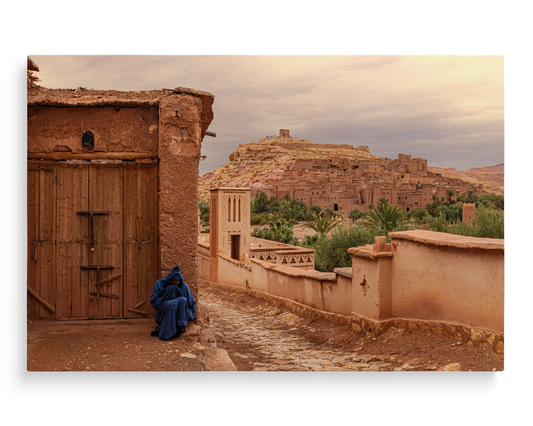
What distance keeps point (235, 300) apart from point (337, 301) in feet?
14.6

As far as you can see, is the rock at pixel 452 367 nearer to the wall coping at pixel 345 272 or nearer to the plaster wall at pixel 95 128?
the wall coping at pixel 345 272

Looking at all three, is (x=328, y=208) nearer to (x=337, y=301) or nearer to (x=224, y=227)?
(x=224, y=227)

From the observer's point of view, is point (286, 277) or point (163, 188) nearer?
point (163, 188)

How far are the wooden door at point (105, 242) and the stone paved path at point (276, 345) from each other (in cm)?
139

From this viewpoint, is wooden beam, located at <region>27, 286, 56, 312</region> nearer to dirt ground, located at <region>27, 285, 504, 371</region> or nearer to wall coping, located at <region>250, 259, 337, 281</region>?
dirt ground, located at <region>27, 285, 504, 371</region>

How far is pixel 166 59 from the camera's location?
15.5 ft

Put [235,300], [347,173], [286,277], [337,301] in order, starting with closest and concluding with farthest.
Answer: [337,301] < [286,277] < [235,300] < [347,173]

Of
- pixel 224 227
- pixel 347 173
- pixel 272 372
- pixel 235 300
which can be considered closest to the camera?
pixel 272 372

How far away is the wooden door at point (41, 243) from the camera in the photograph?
14.1 ft

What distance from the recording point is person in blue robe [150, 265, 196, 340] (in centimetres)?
394

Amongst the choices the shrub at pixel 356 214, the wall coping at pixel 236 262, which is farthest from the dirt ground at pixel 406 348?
the shrub at pixel 356 214

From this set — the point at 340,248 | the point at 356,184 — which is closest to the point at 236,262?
the point at 340,248

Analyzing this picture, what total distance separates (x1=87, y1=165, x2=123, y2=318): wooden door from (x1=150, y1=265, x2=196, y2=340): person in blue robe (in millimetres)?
673
